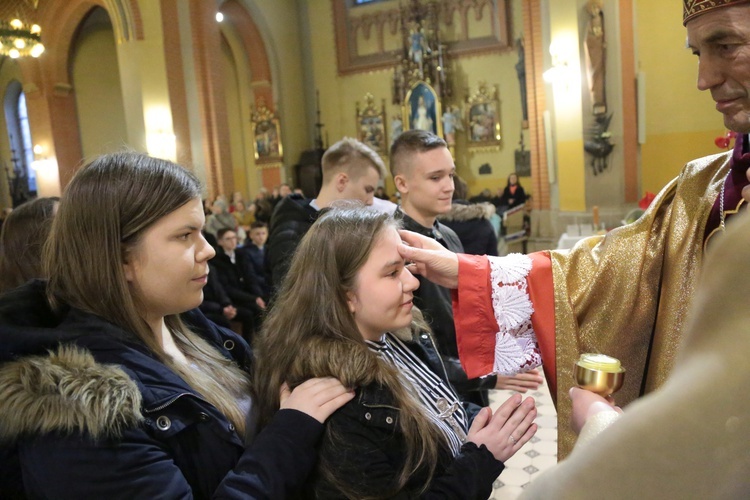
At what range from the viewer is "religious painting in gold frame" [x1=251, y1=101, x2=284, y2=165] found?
14.7m

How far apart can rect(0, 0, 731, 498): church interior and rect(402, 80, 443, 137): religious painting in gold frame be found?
4 centimetres

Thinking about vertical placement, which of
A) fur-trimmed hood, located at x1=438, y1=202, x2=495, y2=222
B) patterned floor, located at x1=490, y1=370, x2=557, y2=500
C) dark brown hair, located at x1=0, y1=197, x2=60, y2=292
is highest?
dark brown hair, located at x1=0, y1=197, x2=60, y2=292

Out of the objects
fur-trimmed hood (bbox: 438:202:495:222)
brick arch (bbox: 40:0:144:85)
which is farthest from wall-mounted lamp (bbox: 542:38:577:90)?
brick arch (bbox: 40:0:144:85)

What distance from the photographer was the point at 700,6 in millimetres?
1395

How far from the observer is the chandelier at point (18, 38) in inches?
356

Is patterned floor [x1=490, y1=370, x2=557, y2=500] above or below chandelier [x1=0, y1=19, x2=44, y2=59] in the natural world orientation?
below

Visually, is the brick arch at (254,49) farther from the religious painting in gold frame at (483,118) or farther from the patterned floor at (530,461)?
the patterned floor at (530,461)

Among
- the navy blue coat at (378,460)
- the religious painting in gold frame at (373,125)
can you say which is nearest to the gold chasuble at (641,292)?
the navy blue coat at (378,460)

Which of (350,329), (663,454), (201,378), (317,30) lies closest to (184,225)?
(201,378)

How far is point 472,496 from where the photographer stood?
4.27ft

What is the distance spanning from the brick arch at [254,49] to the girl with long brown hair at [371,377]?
1400 centimetres

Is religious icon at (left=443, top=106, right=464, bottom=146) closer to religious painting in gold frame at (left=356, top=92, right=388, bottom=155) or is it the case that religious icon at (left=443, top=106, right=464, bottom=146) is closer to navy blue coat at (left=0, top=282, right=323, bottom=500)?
religious painting in gold frame at (left=356, top=92, right=388, bottom=155)

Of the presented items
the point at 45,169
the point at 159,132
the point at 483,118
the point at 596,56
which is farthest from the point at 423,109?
the point at 45,169

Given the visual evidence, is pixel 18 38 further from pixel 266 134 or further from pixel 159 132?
pixel 266 134
